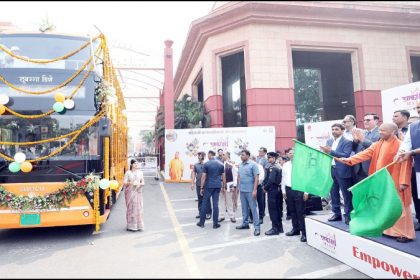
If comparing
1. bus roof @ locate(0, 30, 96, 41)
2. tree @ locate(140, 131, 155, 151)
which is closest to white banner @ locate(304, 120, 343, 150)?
bus roof @ locate(0, 30, 96, 41)

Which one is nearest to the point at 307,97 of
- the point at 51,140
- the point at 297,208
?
the point at 297,208

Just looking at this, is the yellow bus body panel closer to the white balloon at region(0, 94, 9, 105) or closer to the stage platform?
the white balloon at region(0, 94, 9, 105)

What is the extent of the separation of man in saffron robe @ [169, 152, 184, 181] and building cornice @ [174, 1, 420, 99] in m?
7.16

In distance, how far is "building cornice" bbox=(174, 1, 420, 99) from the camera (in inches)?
559

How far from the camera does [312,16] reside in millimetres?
14703

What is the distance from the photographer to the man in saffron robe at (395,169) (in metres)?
3.98

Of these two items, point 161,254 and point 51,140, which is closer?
point 161,254

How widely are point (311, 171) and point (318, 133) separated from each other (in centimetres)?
683

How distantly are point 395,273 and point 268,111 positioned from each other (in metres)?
11.2

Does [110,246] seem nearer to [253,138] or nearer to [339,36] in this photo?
[253,138]

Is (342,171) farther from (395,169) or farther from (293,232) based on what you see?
(293,232)

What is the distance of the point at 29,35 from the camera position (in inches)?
256

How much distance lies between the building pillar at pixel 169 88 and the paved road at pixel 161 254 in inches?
445

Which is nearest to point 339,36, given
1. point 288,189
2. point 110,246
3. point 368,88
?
point 368,88
